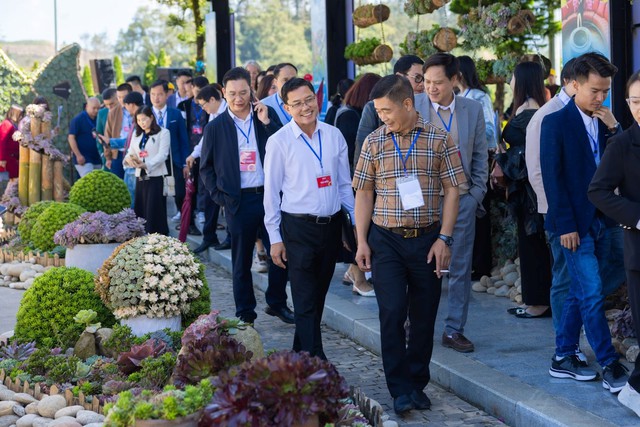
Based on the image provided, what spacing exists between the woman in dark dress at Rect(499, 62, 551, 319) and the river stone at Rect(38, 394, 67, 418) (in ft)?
12.7

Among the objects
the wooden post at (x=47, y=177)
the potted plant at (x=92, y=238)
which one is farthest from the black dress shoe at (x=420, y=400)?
the wooden post at (x=47, y=177)

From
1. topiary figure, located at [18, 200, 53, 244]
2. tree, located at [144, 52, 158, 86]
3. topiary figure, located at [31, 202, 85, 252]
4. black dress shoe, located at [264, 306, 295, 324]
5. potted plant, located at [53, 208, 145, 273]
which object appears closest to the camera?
black dress shoe, located at [264, 306, 295, 324]

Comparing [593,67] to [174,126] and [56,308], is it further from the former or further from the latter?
[174,126]

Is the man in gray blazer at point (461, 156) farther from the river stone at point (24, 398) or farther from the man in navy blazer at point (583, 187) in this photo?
the river stone at point (24, 398)

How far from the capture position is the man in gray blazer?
277 inches

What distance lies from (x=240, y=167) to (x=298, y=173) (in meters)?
1.42

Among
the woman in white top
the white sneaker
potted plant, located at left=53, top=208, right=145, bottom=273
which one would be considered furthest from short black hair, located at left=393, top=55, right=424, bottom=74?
the woman in white top

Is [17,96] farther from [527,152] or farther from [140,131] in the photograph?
[527,152]

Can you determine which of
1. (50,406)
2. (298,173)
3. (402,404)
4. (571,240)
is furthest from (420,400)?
(50,406)

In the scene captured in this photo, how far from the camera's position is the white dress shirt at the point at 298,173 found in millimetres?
6754

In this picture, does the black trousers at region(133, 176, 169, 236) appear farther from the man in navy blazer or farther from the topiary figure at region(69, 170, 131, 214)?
the man in navy blazer

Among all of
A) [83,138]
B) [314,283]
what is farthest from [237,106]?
[83,138]

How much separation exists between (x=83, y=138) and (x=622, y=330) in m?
11.9

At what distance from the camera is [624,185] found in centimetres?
550
